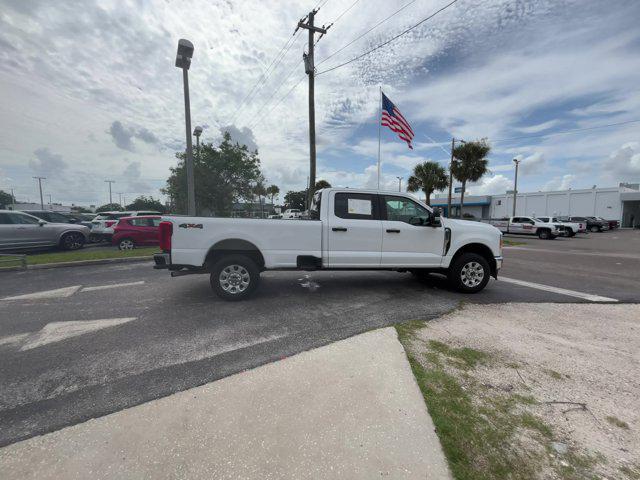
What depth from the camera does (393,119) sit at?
13.4 metres

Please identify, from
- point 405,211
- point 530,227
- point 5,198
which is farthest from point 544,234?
point 5,198

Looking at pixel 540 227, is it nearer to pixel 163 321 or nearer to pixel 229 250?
pixel 229 250

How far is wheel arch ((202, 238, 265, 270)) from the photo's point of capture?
504cm

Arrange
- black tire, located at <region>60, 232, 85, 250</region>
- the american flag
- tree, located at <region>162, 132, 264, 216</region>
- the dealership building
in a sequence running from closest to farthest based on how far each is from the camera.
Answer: black tire, located at <region>60, 232, 85, 250</region>, the american flag, tree, located at <region>162, 132, 264, 216</region>, the dealership building

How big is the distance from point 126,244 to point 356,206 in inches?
421

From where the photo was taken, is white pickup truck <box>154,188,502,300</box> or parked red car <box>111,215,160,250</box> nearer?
white pickup truck <box>154,188,502,300</box>

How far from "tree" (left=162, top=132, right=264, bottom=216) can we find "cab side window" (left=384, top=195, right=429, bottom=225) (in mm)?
20030

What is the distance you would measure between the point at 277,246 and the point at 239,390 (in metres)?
2.89

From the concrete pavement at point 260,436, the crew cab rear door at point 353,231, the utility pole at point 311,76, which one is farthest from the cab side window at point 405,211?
the utility pole at point 311,76

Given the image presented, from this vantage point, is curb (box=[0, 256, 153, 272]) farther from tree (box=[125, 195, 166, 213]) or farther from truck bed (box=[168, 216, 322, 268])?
tree (box=[125, 195, 166, 213])

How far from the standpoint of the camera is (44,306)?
4.93 m

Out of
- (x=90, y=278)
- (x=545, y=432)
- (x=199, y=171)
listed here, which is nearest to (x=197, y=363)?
(x=545, y=432)

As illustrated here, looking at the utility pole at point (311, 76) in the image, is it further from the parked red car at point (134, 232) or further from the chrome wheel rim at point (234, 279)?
the chrome wheel rim at point (234, 279)

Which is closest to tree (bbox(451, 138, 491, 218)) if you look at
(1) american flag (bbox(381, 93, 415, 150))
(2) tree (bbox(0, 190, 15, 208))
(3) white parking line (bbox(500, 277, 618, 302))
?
(1) american flag (bbox(381, 93, 415, 150))
